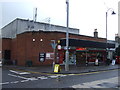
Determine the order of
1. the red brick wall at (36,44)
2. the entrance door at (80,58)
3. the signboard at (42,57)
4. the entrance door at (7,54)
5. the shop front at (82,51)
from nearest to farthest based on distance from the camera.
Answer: the signboard at (42,57) → the red brick wall at (36,44) → the shop front at (82,51) → the entrance door at (80,58) → the entrance door at (7,54)

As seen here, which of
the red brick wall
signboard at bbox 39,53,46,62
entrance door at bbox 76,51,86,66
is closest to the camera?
signboard at bbox 39,53,46,62

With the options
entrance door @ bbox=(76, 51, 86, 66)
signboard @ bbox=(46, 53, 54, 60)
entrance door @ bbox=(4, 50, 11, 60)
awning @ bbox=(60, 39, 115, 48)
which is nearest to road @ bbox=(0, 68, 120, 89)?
signboard @ bbox=(46, 53, 54, 60)

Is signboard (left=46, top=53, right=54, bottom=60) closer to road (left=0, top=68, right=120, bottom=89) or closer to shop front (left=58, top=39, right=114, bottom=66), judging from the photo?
shop front (left=58, top=39, right=114, bottom=66)

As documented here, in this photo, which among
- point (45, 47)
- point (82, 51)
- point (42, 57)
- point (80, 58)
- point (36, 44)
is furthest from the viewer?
point (80, 58)

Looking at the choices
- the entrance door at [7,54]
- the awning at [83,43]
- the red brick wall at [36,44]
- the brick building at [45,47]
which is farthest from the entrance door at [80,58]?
the entrance door at [7,54]

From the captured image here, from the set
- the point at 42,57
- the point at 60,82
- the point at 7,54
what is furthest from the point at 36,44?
the point at 60,82

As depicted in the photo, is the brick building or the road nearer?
the road

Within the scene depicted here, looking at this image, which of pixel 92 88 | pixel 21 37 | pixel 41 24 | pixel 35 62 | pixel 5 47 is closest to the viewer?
pixel 92 88

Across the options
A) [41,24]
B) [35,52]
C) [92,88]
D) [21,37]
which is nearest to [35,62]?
[35,52]

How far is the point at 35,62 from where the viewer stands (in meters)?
24.7

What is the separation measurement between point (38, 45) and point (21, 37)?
13.6 ft

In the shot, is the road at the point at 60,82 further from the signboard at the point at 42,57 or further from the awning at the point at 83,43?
the awning at the point at 83,43

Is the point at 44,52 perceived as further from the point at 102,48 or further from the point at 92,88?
the point at 92,88

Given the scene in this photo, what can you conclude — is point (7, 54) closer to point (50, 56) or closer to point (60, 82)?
point (50, 56)
